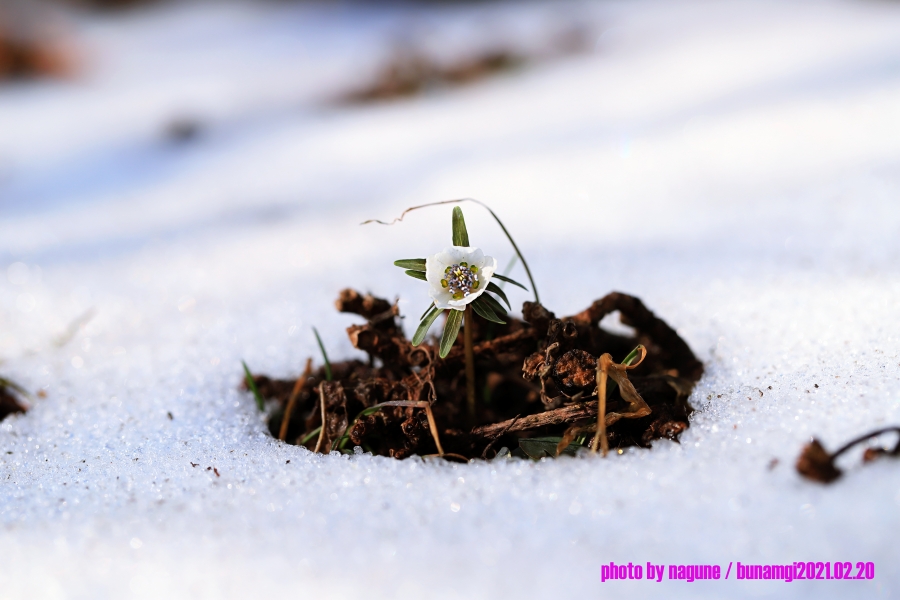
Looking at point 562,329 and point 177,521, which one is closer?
point 177,521

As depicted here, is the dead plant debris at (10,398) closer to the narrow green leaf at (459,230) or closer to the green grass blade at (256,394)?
the green grass blade at (256,394)

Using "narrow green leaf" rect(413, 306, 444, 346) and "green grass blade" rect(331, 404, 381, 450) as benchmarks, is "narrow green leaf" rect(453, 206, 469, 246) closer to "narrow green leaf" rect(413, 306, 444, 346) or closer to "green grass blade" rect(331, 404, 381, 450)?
"narrow green leaf" rect(413, 306, 444, 346)

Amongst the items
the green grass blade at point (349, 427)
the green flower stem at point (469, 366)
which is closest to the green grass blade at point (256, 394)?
the green grass blade at point (349, 427)

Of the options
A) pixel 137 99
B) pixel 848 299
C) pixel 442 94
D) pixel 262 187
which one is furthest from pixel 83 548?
pixel 137 99

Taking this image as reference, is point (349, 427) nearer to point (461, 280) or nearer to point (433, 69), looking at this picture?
point (461, 280)

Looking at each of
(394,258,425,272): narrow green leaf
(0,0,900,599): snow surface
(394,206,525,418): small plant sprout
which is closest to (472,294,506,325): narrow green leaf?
(394,206,525,418): small plant sprout

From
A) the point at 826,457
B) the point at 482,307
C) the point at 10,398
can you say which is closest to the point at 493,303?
the point at 482,307

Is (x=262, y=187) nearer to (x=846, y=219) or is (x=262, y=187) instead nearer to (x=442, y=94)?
(x=442, y=94)
